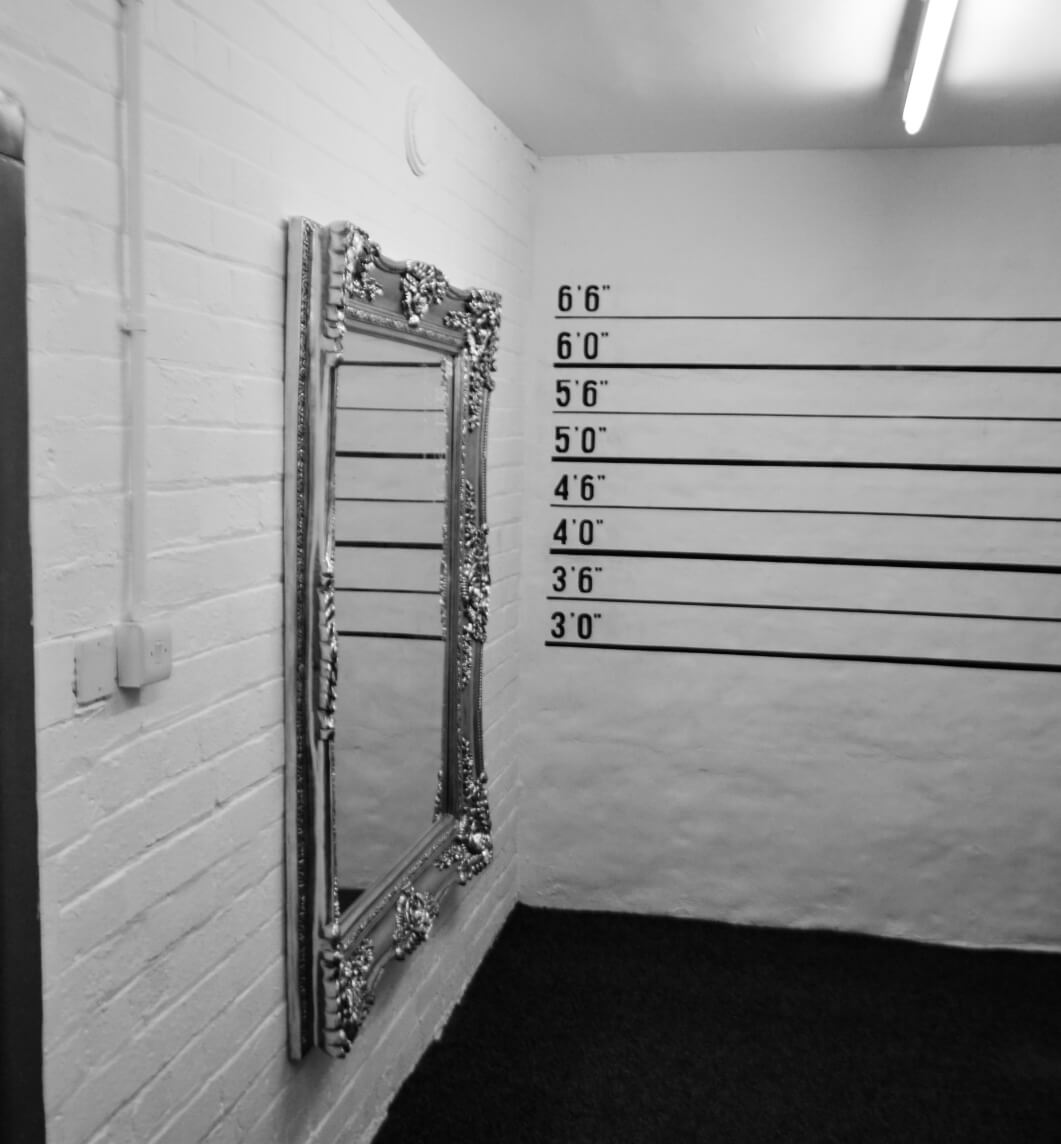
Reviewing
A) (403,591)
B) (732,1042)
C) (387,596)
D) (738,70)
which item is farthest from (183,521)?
(732,1042)

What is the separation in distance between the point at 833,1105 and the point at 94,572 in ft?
8.09

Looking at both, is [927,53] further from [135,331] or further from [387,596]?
[135,331]

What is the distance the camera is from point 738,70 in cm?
324

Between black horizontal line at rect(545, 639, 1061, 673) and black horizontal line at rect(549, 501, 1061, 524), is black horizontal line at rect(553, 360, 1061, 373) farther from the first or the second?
black horizontal line at rect(545, 639, 1061, 673)

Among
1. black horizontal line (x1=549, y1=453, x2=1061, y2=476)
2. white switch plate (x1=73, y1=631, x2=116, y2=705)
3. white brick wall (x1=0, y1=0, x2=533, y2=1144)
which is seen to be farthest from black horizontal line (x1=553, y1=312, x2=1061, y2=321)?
white switch plate (x1=73, y1=631, x2=116, y2=705)

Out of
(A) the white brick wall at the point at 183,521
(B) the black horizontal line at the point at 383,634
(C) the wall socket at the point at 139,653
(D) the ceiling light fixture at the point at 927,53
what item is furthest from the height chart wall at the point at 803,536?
(C) the wall socket at the point at 139,653

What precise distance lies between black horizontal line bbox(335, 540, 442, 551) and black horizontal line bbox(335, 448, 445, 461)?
188 millimetres

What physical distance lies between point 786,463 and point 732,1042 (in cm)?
186

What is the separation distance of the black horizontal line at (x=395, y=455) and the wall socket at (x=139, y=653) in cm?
75

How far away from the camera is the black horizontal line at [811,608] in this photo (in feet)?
13.5

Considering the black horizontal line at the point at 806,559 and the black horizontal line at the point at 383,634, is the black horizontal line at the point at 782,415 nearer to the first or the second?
the black horizontal line at the point at 806,559

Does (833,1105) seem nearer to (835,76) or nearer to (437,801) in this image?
(437,801)

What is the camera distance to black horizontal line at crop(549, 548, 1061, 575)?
4102 millimetres

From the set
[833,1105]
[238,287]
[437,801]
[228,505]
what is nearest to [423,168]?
[238,287]
